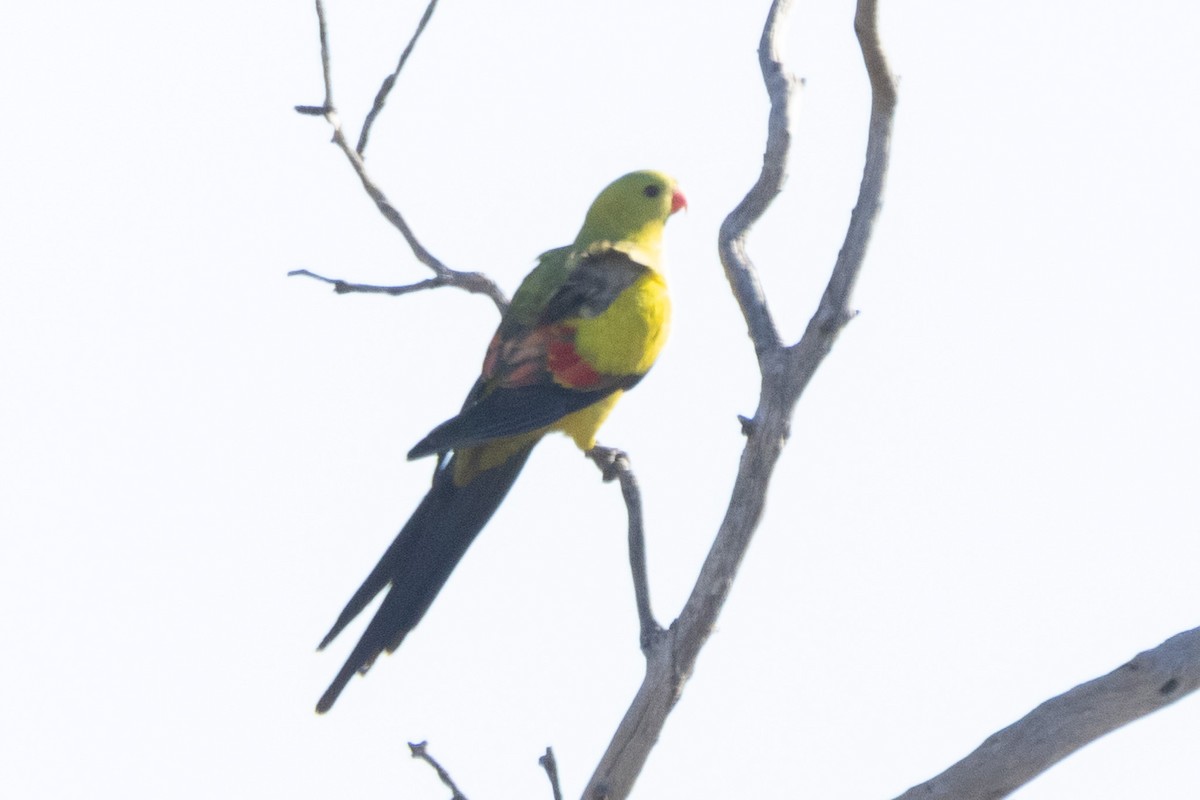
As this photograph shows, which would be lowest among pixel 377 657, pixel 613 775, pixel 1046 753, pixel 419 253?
pixel 1046 753

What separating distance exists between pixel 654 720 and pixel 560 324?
5.89 ft

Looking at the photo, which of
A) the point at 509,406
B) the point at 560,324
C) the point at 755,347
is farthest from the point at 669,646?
the point at 560,324

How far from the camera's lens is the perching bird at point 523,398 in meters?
4.62

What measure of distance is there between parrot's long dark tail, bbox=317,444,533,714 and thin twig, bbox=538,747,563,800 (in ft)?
3.15

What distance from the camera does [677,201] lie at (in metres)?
6.00

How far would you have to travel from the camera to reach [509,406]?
16.1 ft

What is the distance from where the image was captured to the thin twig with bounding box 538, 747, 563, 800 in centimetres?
359

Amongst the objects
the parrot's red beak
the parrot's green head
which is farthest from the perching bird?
the parrot's red beak

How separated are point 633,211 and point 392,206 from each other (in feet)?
4.37

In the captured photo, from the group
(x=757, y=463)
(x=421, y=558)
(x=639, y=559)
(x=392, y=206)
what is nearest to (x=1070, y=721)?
(x=757, y=463)

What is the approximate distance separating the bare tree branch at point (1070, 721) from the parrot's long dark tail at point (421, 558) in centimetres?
185

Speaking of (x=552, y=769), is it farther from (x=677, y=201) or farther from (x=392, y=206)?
(x=677, y=201)

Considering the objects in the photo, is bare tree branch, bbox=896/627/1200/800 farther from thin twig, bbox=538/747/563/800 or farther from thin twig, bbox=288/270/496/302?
thin twig, bbox=288/270/496/302

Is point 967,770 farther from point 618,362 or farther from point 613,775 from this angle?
point 618,362
